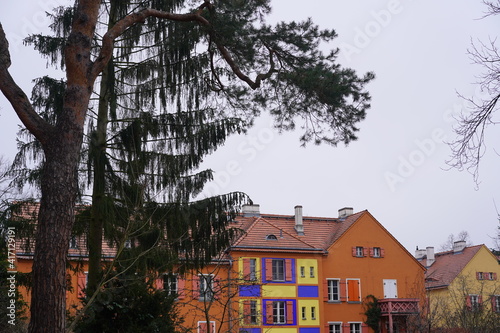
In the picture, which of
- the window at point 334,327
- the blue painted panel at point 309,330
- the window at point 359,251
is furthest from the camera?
the window at point 359,251

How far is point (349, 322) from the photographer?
39312mm

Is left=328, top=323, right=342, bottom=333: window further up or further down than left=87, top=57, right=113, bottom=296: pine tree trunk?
further down

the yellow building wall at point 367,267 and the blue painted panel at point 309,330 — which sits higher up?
the yellow building wall at point 367,267

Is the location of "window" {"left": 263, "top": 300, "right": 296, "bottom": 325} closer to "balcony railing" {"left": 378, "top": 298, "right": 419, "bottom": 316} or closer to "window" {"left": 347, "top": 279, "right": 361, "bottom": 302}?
"window" {"left": 347, "top": 279, "right": 361, "bottom": 302}

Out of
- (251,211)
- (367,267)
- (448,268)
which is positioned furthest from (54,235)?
(448,268)

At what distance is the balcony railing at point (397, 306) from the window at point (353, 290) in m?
1.48

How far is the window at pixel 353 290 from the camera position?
39875 millimetres

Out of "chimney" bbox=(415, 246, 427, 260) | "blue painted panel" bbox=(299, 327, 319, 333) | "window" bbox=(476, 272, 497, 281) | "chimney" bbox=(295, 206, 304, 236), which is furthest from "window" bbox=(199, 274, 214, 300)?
"chimney" bbox=(415, 246, 427, 260)

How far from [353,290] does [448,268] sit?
13267 millimetres

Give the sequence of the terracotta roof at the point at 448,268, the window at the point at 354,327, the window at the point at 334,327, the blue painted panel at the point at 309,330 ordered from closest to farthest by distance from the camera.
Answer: the blue painted panel at the point at 309,330, the window at the point at 334,327, the window at the point at 354,327, the terracotta roof at the point at 448,268

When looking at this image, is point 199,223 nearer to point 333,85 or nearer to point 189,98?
point 189,98

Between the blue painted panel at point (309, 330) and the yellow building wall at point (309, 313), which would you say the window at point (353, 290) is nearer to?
the yellow building wall at point (309, 313)

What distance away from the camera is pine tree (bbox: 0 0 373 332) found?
27.9ft

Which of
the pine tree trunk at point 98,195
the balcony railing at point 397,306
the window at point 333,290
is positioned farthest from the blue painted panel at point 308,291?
Result: the pine tree trunk at point 98,195
